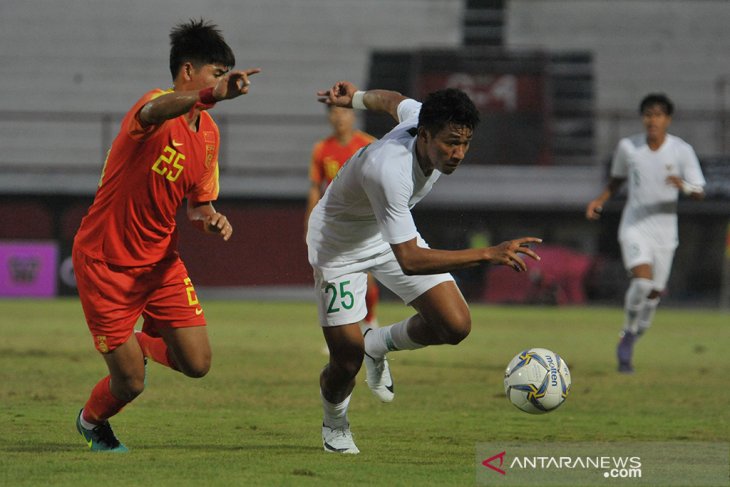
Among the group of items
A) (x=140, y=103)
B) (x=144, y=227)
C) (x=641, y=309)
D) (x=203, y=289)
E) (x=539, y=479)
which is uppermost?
(x=140, y=103)

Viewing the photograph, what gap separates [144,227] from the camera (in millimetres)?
6340

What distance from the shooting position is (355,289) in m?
6.62

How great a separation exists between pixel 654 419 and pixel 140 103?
14.0ft

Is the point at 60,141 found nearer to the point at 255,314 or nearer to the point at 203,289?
the point at 203,289

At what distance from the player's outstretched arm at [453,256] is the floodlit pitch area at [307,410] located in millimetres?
1017

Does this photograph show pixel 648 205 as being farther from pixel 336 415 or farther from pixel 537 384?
pixel 336 415

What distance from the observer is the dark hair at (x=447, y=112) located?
5.91 m

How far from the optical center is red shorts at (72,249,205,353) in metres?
6.28

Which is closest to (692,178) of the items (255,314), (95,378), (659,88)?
(95,378)

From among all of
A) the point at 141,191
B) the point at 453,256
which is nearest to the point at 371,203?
the point at 453,256

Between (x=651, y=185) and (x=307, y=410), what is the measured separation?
5.02m

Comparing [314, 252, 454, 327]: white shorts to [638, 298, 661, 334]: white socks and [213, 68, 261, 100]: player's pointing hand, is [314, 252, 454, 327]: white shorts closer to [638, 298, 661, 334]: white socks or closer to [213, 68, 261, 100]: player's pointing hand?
[213, 68, 261, 100]: player's pointing hand

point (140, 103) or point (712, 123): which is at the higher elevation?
point (140, 103)

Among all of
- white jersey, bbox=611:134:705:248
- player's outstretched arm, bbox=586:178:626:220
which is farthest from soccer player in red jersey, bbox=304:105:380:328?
white jersey, bbox=611:134:705:248
